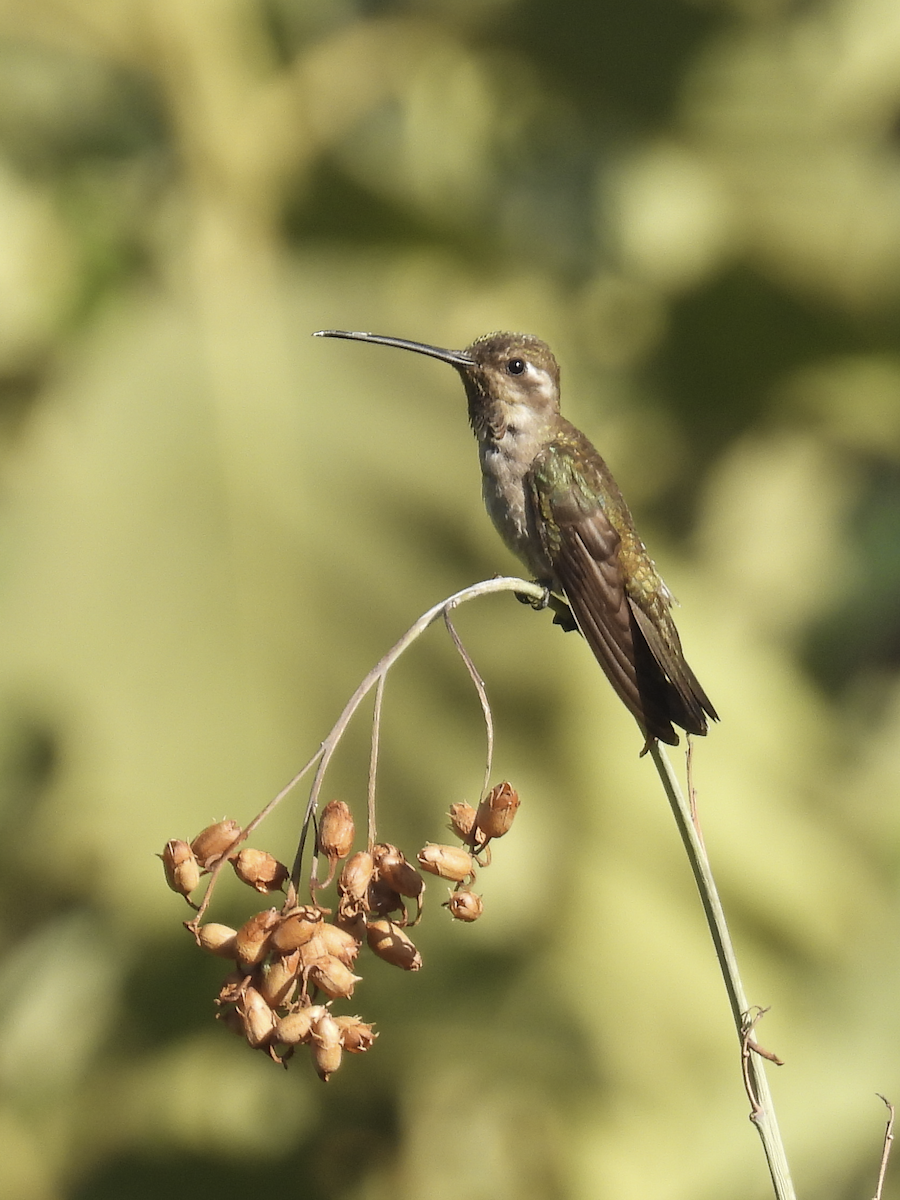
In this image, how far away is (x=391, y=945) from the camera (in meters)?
1.25

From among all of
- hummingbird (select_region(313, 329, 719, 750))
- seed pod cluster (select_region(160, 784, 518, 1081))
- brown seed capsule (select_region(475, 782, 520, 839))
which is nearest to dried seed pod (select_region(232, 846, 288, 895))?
seed pod cluster (select_region(160, 784, 518, 1081))

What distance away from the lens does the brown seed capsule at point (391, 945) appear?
1251mm

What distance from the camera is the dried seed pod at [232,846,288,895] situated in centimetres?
127

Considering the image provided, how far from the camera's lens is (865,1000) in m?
3.23

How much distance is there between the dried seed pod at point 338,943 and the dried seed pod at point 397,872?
0.09 m

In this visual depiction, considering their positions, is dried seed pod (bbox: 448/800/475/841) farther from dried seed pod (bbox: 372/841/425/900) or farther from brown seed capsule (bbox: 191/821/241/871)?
brown seed capsule (bbox: 191/821/241/871)

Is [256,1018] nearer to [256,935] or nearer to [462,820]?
[256,935]

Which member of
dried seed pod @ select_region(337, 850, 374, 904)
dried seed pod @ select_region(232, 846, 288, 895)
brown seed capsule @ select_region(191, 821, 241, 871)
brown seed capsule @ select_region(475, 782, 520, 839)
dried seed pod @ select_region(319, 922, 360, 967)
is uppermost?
brown seed capsule @ select_region(475, 782, 520, 839)

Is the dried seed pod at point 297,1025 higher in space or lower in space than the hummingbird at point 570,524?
lower

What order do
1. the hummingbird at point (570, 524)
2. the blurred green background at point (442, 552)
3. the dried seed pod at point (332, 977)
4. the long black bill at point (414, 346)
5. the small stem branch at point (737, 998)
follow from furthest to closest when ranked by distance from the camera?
the blurred green background at point (442, 552) < the long black bill at point (414, 346) < the hummingbird at point (570, 524) < the dried seed pod at point (332, 977) < the small stem branch at point (737, 998)

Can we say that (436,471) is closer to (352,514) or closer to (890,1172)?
(352,514)

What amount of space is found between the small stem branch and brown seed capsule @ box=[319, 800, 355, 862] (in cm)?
31

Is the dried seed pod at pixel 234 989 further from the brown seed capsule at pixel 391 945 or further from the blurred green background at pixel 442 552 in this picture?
the blurred green background at pixel 442 552

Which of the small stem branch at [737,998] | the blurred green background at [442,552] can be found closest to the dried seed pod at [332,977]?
the small stem branch at [737,998]
